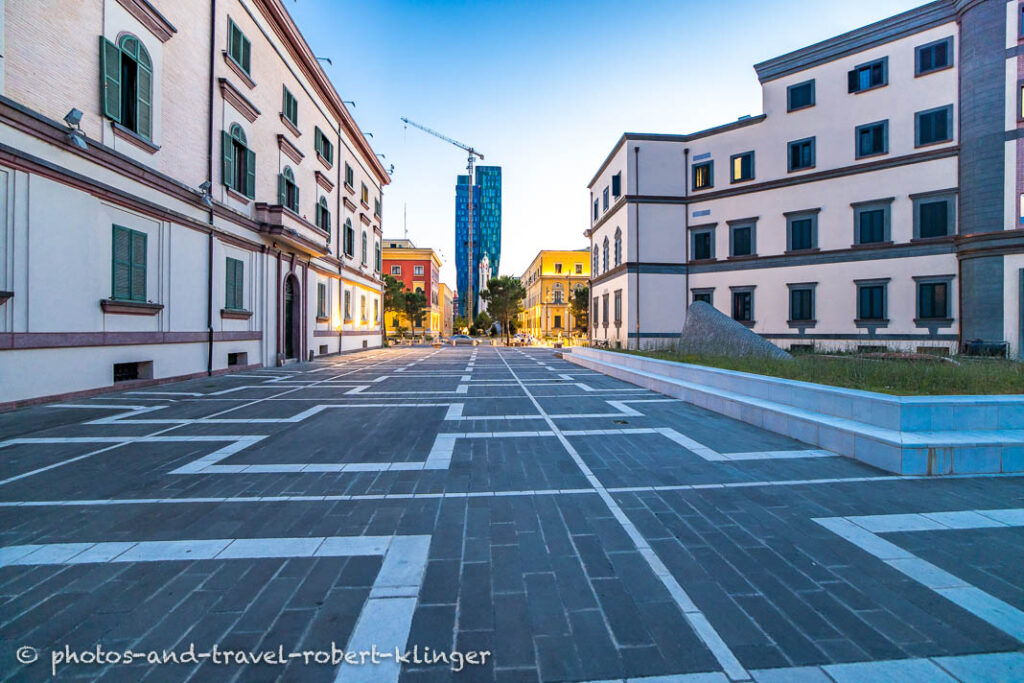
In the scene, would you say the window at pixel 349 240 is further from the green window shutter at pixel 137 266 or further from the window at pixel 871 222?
the window at pixel 871 222

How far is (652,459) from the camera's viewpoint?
18.3 ft

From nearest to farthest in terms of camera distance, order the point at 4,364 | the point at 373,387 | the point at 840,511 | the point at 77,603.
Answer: the point at 77,603 → the point at 840,511 → the point at 4,364 → the point at 373,387

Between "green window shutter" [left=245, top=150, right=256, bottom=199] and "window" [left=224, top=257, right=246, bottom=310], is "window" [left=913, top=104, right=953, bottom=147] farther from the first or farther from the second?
"window" [left=224, top=257, right=246, bottom=310]

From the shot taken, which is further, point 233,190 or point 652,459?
point 233,190

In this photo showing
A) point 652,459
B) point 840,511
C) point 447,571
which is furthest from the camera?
point 652,459

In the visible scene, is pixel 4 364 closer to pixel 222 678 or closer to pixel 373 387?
pixel 373 387

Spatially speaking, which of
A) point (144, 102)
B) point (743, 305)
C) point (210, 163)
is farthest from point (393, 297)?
point (144, 102)

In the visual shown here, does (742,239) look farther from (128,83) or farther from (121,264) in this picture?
(121,264)

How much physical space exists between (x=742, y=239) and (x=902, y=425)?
23.7 meters

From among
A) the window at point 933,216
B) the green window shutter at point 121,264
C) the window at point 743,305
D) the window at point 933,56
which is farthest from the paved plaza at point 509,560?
the window at point 933,56

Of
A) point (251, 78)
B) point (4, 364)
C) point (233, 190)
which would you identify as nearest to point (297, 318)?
point (233, 190)

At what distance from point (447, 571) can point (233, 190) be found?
55.0 ft

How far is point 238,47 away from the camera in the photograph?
1525 centimetres

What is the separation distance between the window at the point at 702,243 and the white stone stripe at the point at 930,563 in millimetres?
25343
